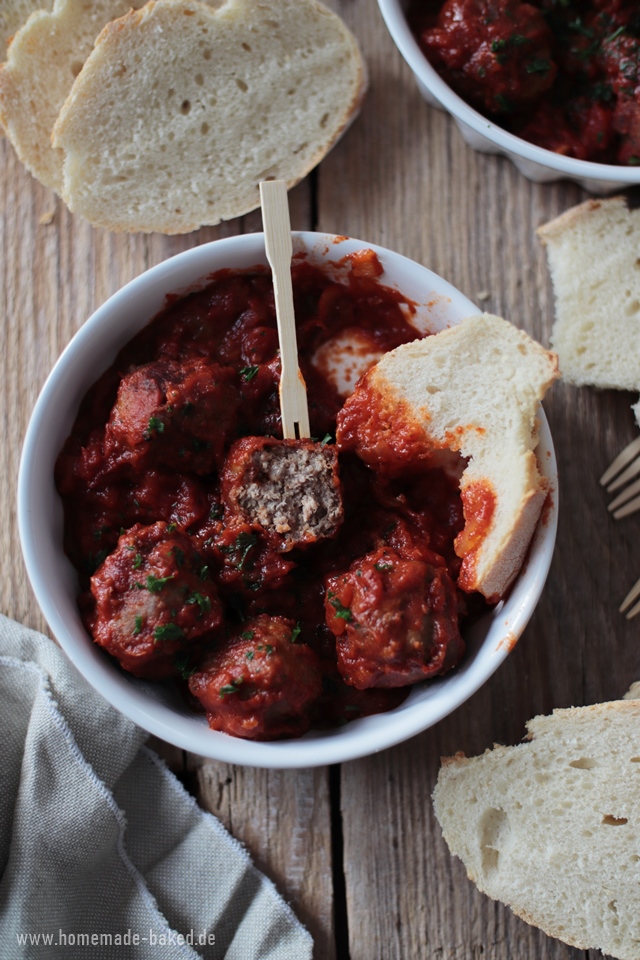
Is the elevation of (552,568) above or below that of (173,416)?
below

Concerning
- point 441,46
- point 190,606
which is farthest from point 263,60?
point 190,606

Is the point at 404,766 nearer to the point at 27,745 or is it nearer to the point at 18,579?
the point at 27,745

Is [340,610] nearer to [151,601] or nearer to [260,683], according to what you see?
[260,683]

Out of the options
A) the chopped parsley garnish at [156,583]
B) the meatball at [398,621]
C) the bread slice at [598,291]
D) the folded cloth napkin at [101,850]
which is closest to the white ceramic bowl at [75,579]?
the meatball at [398,621]

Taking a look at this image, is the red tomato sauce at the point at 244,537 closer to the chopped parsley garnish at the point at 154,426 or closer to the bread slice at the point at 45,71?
the chopped parsley garnish at the point at 154,426

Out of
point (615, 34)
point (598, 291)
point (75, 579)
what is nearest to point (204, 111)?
point (615, 34)

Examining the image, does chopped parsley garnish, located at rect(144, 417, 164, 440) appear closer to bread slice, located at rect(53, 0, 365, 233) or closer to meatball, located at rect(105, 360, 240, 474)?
meatball, located at rect(105, 360, 240, 474)

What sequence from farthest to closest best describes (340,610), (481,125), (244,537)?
(481,125), (244,537), (340,610)
